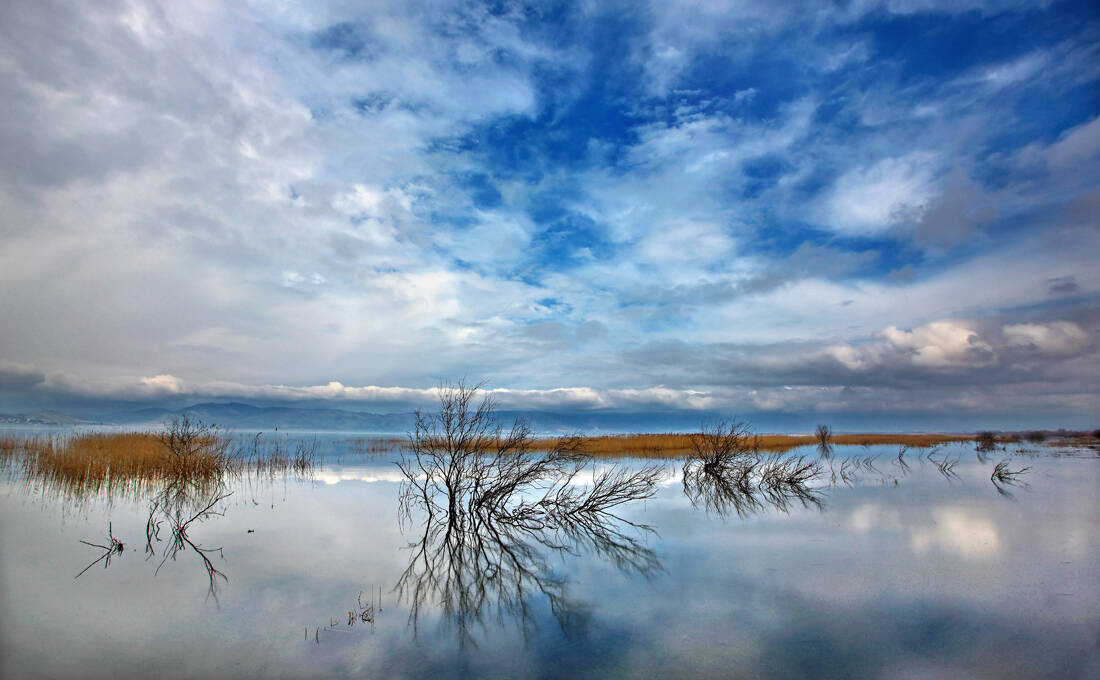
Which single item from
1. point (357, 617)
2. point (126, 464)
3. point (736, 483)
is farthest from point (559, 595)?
point (126, 464)

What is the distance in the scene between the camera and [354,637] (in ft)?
20.4

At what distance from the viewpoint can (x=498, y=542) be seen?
11461 millimetres

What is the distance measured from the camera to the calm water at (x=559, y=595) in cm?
563

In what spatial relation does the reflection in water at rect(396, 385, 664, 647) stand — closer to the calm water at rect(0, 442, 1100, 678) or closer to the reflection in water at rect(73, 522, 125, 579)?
the calm water at rect(0, 442, 1100, 678)

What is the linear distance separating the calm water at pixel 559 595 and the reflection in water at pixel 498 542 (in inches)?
2.8

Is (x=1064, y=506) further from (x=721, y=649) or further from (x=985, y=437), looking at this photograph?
(x=985, y=437)

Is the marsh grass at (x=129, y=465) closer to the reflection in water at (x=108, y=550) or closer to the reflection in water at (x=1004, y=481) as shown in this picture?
the reflection in water at (x=108, y=550)

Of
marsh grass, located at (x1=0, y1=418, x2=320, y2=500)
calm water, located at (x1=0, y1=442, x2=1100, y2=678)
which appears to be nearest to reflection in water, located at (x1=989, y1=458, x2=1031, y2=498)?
calm water, located at (x1=0, y1=442, x2=1100, y2=678)

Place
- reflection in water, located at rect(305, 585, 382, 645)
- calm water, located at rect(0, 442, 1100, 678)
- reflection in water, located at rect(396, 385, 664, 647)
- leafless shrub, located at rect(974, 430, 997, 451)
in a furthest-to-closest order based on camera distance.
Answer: leafless shrub, located at rect(974, 430, 997, 451) < reflection in water, located at rect(396, 385, 664, 647) < reflection in water, located at rect(305, 585, 382, 645) < calm water, located at rect(0, 442, 1100, 678)

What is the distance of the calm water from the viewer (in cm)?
563

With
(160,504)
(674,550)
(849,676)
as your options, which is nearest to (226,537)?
(160,504)

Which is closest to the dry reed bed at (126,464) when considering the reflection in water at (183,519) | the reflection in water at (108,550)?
the reflection in water at (183,519)

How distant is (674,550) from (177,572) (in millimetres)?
8375

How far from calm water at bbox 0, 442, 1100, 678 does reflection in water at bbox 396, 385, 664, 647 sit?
0.23 ft
